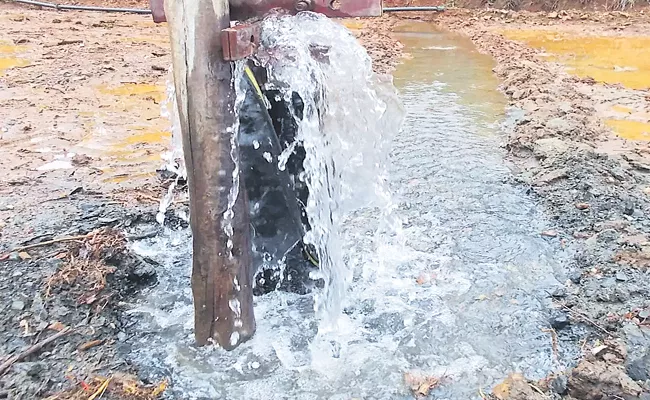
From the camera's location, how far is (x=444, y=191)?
5.46 m

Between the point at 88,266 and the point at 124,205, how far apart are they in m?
1.16

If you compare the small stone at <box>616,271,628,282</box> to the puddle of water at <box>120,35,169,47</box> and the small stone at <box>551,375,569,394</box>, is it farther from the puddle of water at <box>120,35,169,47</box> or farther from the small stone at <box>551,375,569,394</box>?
the puddle of water at <box>120,35,169,47</box>

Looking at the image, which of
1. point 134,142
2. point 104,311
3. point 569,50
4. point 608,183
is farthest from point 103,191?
point 569,50

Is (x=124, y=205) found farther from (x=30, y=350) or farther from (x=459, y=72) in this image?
(x=459, y=72)

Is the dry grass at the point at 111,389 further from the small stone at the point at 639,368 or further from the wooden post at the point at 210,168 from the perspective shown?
the small stone at the point at 639,368

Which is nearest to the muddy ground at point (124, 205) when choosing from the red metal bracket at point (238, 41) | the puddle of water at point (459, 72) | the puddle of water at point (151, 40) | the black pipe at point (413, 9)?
the puddle of water at point (459, 72)

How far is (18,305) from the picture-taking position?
3268 millimetres

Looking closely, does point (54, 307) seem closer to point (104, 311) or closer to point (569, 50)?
point (104, 311)

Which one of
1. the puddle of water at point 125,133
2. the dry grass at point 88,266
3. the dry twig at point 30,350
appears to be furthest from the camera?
the puddle of water at point 125,133

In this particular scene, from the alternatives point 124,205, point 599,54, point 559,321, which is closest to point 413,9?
point 599,54

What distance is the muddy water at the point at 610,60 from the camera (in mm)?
7013

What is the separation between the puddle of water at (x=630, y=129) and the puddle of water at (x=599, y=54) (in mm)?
1889

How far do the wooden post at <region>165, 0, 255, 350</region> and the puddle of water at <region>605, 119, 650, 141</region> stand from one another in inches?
202

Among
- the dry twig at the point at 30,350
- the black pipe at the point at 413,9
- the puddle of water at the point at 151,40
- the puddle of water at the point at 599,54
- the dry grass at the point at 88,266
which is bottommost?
the dry twig at the point at 30,350
